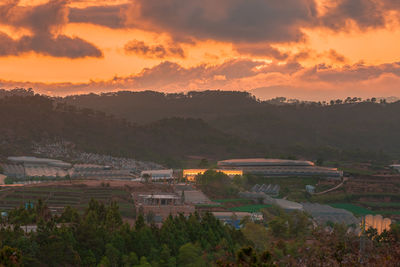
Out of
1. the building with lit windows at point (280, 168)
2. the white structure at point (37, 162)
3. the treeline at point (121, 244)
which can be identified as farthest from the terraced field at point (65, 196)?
the building with lit windows at point (280, 168)

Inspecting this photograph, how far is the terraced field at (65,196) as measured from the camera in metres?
87.6

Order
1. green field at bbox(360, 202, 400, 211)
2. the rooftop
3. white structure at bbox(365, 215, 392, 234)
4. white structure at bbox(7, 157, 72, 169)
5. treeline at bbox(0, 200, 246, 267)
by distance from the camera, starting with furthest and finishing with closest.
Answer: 1. the rooftop
2. white structure at bbox(7, 157, 72, 169)
3. green field at bbox(360, 202, 400, 211)
4. white structure at bbox(365, 215, 392, 234)
5. treeline at bbox(0, 200, 246, 267)

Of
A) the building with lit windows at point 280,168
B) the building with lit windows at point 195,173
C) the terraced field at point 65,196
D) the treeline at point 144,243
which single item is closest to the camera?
the treeline at point 144,243

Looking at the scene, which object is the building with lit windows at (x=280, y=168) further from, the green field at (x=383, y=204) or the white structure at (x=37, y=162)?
the white structure at (x=37, y=162)

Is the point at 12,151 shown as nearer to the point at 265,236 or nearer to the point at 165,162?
the point at 165,162

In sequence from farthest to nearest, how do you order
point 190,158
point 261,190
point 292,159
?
point 190,158 < point 292,159 < point 261,190

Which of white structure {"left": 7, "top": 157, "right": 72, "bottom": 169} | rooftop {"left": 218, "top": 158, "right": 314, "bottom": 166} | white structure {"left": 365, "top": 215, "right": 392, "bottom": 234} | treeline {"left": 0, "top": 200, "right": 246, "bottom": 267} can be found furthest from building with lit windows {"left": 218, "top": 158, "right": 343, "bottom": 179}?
treeline {"left": 0, "top": 200, "right": 246, "bottom": 267}

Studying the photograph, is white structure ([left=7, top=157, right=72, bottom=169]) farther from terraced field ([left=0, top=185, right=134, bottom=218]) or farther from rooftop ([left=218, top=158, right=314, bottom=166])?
terraced field ([left=0, top=185, right=134, bottom=218])

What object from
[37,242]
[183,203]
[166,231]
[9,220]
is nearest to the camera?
[37,242]

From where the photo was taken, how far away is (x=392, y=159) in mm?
189875

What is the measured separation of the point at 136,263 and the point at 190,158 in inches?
5452

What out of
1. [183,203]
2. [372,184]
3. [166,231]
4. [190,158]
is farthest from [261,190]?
[166,231]

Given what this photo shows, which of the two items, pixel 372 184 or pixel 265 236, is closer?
pixel 265 236

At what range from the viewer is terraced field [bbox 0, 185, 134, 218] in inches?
3449
